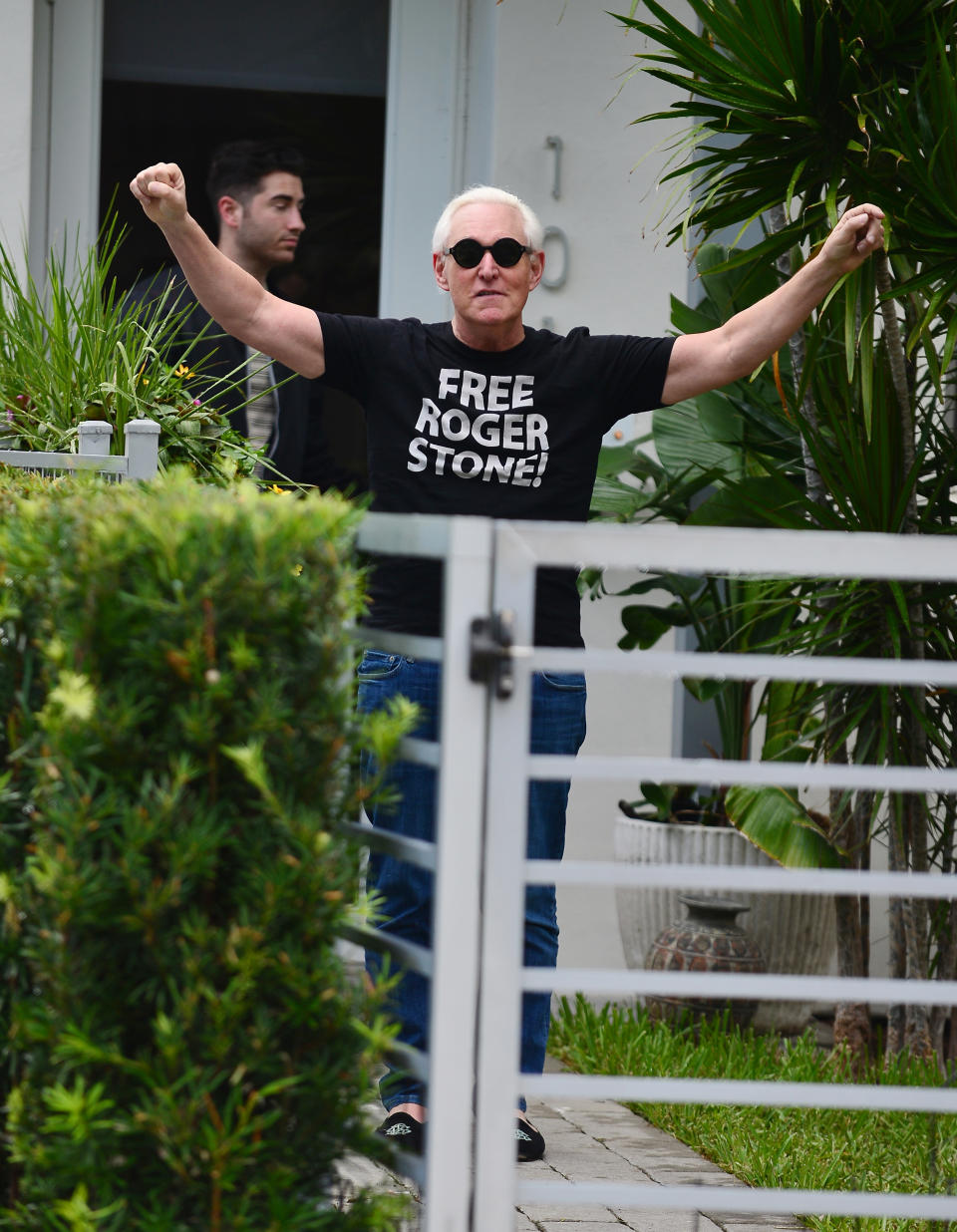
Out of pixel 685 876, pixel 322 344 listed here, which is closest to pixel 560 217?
pixel 322 344

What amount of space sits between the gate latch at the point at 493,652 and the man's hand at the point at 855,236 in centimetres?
130

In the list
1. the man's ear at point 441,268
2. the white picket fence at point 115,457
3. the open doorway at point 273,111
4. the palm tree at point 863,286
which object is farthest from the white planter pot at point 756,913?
the white picket fence at point 115,457

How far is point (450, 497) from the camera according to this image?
3006 millimetres

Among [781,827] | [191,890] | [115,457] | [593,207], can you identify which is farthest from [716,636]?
[191,890]

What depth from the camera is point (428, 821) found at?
3.04 metres

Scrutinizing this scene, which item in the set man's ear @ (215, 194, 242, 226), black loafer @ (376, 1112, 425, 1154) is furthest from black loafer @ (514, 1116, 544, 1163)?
man's ear @ (215, 194, 242, 226)

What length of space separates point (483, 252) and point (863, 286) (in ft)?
3.30

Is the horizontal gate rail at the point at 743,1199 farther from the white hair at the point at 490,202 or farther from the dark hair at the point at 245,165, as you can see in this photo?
the dark hair at the point at 245,165

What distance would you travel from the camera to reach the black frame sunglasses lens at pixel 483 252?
3096 mm

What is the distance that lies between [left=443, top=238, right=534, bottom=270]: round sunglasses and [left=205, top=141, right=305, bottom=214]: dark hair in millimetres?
2092

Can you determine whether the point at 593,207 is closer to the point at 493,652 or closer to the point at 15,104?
the point at 15,104

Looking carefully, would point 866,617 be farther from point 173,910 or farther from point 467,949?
point 173,910

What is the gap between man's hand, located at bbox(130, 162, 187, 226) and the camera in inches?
102

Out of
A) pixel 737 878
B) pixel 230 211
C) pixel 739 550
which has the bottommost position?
pixel 737 878
